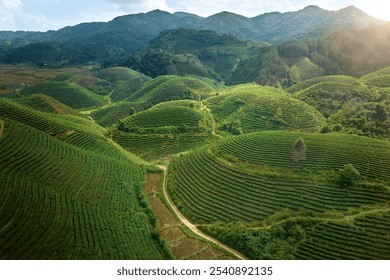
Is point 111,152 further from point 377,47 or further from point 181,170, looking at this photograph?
point 377,47

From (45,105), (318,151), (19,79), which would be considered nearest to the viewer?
(318,151)

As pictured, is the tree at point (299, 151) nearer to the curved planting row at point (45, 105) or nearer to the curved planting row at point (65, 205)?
the curved planting row at point (65, 205)

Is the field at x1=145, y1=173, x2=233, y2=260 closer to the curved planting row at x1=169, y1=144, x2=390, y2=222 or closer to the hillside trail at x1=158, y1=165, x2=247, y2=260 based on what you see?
the hillside trail at x1=158, y1=165, x2=247, y2=260

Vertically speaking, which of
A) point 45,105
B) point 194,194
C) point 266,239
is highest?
point 45,105

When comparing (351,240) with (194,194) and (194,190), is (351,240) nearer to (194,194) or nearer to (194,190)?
(194,194)

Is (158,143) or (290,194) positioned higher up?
(158,143)

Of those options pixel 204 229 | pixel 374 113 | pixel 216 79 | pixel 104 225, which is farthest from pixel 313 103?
pixel 216 79

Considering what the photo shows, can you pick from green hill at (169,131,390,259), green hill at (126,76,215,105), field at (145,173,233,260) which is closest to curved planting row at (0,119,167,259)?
field at (145,173,233,260)

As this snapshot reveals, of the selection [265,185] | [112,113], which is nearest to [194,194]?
[265,185]
